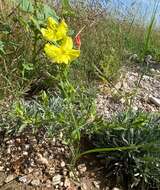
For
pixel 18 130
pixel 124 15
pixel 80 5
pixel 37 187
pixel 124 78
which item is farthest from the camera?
pixel 124 15

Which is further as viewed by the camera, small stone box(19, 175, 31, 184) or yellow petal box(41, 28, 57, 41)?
small stone box(19, 175, 31, 184)

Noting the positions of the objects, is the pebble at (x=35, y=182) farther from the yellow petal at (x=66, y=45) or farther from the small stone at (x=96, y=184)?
the yellow petal at (x=66, y=45)

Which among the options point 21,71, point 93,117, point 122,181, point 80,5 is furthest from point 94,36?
point 122,181

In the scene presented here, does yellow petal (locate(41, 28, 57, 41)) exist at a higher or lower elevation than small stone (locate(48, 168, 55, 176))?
higher

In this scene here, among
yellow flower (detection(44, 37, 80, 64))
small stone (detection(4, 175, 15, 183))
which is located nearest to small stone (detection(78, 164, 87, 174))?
small stone (detection(4, 175, 15, 183))

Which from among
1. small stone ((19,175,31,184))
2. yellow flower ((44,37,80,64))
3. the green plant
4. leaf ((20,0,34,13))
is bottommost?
small stone ((19,175,31,184))

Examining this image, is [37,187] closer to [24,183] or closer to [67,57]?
[24,183]

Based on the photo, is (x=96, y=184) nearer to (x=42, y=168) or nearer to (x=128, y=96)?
(x=42, y=168)

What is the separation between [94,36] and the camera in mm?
4383

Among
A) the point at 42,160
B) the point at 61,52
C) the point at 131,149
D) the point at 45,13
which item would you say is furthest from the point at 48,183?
the point at 45,13

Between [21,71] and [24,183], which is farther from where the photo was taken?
[21,71]

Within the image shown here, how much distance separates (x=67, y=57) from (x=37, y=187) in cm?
87

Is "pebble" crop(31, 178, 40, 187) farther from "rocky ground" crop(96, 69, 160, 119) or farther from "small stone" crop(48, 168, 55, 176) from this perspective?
"rocky ground" crop(96, 69, 160, 119)

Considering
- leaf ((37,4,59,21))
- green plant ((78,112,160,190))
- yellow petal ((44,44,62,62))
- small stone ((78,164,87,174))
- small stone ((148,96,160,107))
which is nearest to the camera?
yellow petal ((44,44,62,62))
